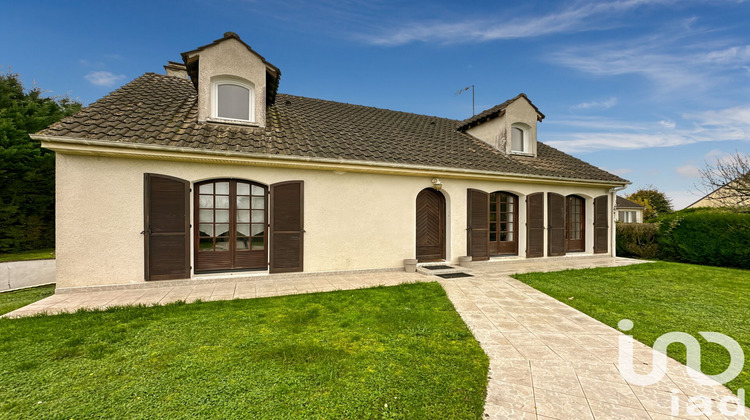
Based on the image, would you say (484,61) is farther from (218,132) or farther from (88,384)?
(88,384)

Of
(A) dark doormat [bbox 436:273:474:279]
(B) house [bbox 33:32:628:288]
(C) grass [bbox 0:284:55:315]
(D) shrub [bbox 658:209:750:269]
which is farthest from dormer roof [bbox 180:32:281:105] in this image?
(D) shrub [bbox 658:209:750:269]

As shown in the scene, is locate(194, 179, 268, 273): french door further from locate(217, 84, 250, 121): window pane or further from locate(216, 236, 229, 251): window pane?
locate(217, 84, 250, 121): window pane

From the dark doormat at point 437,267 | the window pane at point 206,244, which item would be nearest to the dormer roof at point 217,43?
the window pane at point 206,244

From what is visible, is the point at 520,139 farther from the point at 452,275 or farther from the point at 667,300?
the point at 667,300

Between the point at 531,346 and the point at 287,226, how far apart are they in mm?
5405

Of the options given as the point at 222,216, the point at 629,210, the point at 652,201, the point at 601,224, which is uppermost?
the point at 652,201

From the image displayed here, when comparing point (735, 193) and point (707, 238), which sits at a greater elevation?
point (735, 193)

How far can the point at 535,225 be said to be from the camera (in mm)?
9633

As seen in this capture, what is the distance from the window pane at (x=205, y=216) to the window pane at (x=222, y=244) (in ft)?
1.65

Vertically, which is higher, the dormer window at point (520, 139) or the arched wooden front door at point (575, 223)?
the dormer window at point (520, 139)

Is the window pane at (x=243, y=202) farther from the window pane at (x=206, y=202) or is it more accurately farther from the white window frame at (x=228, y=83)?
the white window frame at (x=228, y=83)

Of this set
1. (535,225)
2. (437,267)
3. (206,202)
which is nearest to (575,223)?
(535,225)

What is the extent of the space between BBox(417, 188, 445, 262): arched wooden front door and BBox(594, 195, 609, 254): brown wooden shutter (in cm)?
668

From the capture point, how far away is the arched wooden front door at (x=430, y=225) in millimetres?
8516
